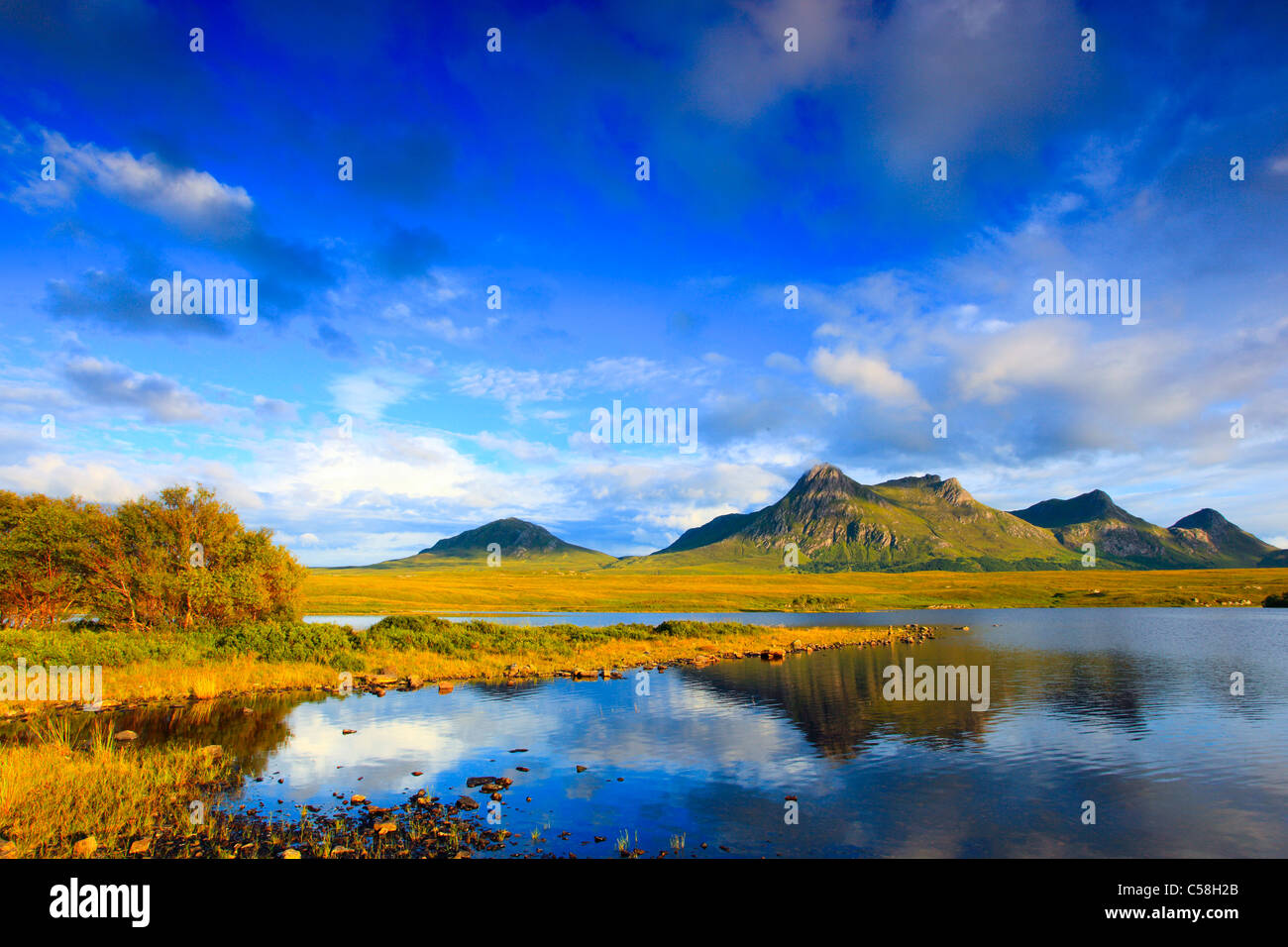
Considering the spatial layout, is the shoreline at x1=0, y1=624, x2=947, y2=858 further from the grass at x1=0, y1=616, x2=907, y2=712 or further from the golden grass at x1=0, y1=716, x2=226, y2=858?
the grass at x1=0, y1=616, x2=907, y2=712

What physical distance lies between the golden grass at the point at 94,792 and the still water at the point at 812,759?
2238 mm

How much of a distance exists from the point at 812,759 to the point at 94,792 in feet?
91.6

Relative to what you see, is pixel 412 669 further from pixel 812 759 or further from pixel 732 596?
pixel 732 596

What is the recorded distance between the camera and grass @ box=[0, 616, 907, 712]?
42938 mm

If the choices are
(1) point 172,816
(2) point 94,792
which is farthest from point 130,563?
(1) point 172,816

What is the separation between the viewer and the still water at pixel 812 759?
68.5 ft

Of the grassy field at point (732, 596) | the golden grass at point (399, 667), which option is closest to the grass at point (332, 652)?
the golden grass at point (399, 667)

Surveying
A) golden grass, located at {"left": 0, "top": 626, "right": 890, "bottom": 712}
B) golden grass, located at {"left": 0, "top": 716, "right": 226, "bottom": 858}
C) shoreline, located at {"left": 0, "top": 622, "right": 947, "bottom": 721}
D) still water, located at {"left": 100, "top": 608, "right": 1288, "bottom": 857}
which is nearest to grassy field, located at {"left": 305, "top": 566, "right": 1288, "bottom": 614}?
shoreline, located at {"left": 0, "top": 622, "right": 947, "bottom": 721}

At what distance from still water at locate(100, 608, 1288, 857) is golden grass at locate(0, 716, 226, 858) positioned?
224 cm

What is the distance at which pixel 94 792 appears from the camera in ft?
71.3

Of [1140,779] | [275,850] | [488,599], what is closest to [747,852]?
[275,850]

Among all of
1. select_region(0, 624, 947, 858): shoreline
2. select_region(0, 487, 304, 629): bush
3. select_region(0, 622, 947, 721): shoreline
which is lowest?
select_region(0, 622, 947, 721): shoreline

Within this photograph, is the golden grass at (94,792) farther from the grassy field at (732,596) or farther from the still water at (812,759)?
the grassy field at (732,596)
